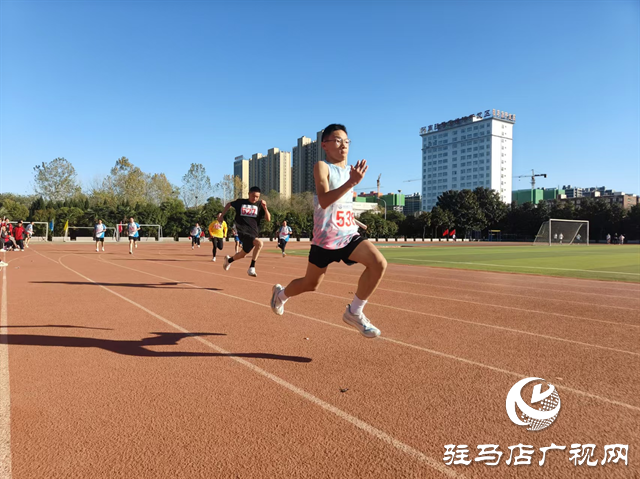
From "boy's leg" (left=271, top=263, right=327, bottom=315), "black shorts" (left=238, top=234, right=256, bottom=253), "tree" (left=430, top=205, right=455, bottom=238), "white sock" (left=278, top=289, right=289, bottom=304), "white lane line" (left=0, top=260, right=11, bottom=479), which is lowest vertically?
"white lane line" (left=0, top=260, right=11, bottom=479)

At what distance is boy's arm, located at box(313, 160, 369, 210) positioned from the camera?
150 inches

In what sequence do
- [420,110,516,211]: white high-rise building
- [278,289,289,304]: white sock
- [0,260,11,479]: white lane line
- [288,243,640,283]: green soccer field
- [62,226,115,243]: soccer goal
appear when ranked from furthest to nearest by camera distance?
1. [420,110,516,211]: white high-rise building
2. [62,226,115,243]: soccer goal
3. [288,243,640,283]: green soccer field
4. [278,289,289,304]: white sock
5. [0,260,11,479]: white lane line

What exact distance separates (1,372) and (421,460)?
380 cm

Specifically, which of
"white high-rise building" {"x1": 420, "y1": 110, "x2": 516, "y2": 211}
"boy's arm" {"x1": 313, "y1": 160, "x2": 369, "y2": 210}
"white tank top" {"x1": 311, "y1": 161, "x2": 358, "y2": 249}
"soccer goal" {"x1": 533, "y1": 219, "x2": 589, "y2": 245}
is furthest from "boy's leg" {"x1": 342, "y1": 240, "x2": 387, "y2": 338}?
"white high-rise building" {"x1": 420, "y1": 110, "x2": 516, "y2": 211}

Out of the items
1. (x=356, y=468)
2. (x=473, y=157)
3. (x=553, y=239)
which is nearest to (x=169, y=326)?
(x=356, y=468)

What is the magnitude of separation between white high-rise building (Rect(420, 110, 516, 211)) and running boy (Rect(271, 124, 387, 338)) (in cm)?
16002

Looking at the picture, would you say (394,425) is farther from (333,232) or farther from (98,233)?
(98,233)

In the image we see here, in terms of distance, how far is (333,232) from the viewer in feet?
13.9

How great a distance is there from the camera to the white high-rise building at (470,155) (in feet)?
512

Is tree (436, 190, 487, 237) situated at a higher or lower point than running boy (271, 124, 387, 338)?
higher

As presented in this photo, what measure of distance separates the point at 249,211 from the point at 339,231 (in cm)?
611

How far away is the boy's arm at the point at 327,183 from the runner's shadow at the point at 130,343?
1.62 metres

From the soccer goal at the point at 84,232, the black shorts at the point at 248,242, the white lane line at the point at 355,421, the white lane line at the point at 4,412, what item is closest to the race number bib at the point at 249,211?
the black shorts at the point at 248,242

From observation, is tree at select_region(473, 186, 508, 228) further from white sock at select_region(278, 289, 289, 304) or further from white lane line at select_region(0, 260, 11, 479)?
white lane line at select_region(0, 260, 11, 479)
